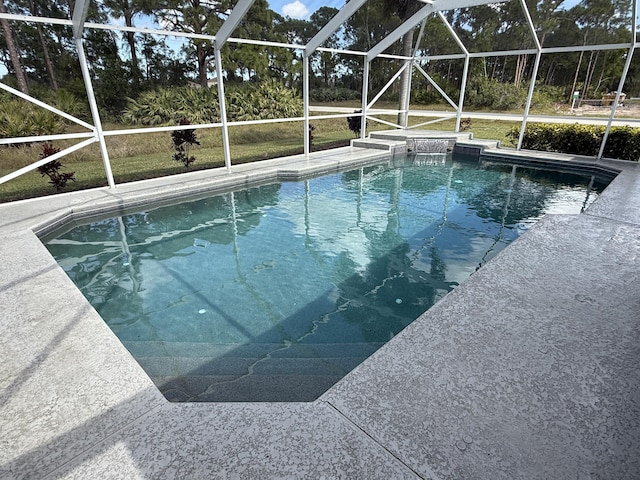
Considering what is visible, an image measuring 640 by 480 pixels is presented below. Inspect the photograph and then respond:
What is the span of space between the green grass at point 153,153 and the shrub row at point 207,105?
0.74 meters

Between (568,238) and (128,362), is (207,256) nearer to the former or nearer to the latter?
(128,362)

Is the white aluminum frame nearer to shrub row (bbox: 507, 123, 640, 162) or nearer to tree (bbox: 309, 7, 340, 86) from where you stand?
shrub row (bbox: 507, 123, 640, 162)

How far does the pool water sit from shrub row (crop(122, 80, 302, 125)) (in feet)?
27.1

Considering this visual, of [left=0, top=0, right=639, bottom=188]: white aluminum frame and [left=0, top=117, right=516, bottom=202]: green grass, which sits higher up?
[left=0, top=0, right=639, bottom=188]: white aluminum frame

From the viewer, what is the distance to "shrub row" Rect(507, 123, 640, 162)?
324 inches

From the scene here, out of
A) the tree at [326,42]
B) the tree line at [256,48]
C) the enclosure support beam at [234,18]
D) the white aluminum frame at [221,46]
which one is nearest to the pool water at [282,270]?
the white aluminum frame at [221,46]

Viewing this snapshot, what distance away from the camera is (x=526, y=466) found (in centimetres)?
146

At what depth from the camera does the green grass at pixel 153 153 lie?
23.7 feet

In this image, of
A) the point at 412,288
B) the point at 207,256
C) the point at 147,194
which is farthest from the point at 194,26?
the point at 412,288

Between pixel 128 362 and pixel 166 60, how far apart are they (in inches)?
851

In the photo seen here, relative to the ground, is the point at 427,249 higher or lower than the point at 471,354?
lower

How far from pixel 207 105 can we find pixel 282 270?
12.0 metres

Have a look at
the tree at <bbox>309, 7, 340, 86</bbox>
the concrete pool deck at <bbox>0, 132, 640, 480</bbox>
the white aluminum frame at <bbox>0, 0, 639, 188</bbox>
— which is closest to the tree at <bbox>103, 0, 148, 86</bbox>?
the tree at <bbox>309, 7, 340, 86</bbox>

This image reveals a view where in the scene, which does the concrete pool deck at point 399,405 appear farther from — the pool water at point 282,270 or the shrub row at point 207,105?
the shrub row at point 207,105
